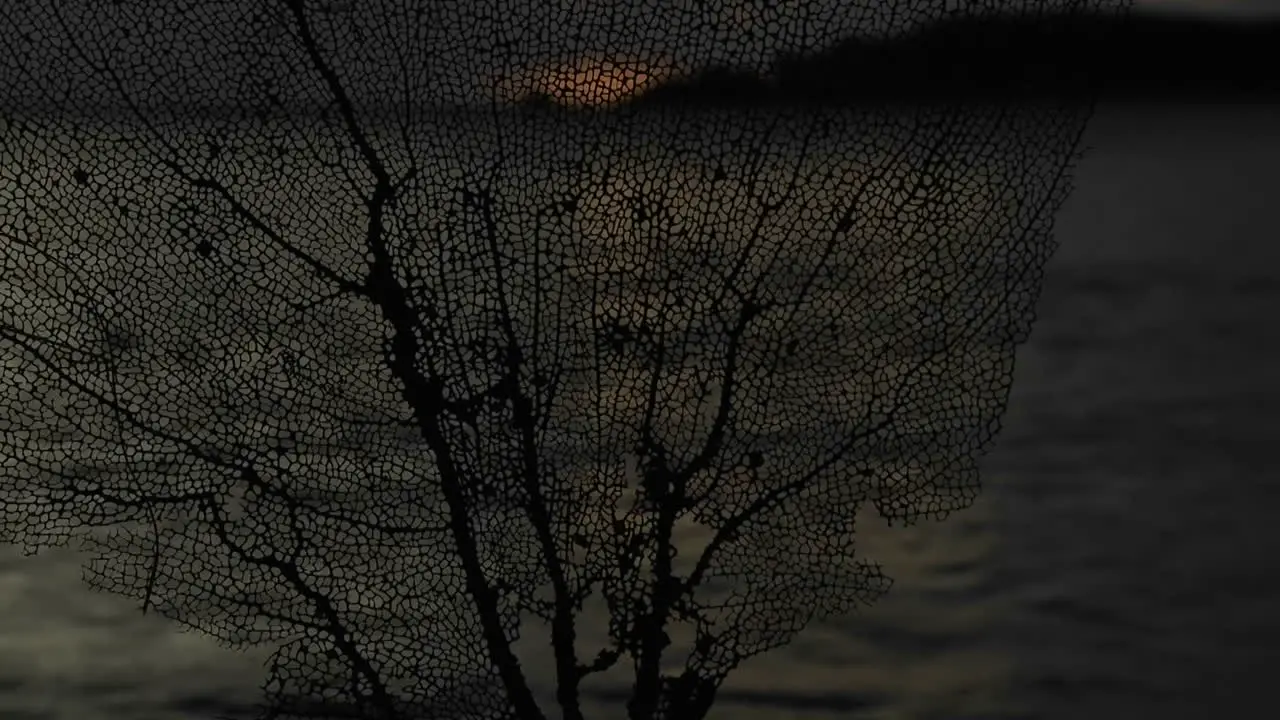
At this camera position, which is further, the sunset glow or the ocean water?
the ocean water

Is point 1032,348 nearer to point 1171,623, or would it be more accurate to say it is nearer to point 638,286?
point 1171,623

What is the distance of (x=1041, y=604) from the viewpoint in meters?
6.04

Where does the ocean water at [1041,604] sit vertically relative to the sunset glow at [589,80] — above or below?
above

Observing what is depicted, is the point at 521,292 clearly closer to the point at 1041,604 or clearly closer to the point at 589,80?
the point at 589,80

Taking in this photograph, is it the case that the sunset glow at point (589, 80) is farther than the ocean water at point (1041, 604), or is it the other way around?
the ocean water at point (1041, 604)

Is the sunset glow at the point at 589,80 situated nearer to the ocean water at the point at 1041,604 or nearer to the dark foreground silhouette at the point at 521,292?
the dark foreground silhouette at the point at 521,292

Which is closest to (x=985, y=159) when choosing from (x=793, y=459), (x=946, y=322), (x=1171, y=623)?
(x=946, y=322)

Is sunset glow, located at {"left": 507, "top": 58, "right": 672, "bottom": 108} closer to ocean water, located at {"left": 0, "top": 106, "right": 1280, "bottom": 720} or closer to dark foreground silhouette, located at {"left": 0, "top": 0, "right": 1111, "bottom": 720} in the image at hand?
dark foreground silhouette, located at {"left": 0, "top": 0, "right": 1111, "bottom": 720}

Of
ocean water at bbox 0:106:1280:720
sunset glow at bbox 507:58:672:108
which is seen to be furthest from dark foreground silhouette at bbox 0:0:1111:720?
ocean water at bbox 0:106:1280:720

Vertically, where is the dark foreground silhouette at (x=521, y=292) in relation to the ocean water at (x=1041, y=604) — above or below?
A: below

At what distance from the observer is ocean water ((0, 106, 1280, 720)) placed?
5090 mm

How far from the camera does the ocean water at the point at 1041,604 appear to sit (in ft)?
16.7

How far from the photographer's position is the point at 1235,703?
5.37 metres

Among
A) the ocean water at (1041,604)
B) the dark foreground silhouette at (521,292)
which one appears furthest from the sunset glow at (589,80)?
the ocean water at (1041,604)
